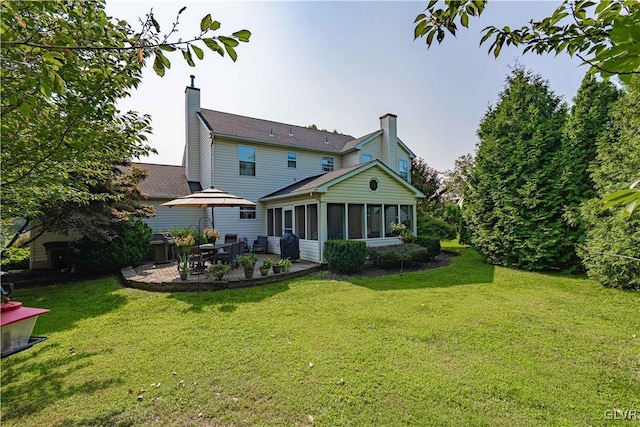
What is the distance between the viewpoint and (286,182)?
16.3m

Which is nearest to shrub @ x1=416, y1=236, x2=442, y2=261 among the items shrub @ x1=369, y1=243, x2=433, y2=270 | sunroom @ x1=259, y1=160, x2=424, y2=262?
shrub @ x1=369, y1=243, x2=433, y2=270

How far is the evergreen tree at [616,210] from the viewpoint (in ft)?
23.9

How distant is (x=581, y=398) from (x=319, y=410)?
9.62ft

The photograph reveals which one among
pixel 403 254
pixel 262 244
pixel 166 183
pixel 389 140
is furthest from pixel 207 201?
pixel 389 140

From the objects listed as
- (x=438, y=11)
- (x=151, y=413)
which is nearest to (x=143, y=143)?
(x=151, y=413)

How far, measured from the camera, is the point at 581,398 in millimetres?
3162

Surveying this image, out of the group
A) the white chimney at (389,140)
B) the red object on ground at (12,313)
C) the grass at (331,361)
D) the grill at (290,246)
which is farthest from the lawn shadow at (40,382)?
the white chimney at (389,140)

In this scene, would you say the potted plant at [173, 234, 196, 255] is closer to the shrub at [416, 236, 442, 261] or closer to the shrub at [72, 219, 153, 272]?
the shrub at [72, 219, 153, 272]

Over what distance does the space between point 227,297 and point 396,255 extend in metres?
6.19

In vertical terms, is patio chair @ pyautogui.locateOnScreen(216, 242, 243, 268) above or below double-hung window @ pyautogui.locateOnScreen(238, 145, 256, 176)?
below

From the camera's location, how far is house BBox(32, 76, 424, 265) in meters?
11.6

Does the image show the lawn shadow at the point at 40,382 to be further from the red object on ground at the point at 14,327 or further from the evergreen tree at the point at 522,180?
the evergreen tree at the point at 522,180

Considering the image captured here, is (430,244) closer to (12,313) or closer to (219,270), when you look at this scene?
(219,270)

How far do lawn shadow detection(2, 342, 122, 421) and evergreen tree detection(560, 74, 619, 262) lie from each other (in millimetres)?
12728
